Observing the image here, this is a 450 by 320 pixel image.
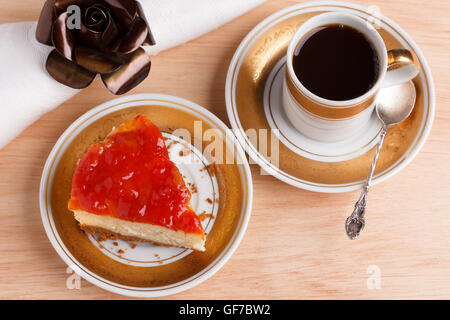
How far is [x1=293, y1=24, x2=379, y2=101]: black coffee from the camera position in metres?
0.94

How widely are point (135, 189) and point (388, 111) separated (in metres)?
0.57

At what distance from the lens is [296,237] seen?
A: 1.07 metres

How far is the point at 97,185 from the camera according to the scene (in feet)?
3.33

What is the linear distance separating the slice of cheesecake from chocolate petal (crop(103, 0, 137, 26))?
8.2 inches

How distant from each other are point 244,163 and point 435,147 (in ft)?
1.51

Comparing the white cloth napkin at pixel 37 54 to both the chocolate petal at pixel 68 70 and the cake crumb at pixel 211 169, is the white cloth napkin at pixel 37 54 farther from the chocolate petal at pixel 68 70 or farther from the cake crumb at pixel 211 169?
the cake crumb at pixel 211 169

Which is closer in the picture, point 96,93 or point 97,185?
point 97,185

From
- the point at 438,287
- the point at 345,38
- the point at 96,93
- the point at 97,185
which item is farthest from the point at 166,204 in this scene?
the point at 438,287

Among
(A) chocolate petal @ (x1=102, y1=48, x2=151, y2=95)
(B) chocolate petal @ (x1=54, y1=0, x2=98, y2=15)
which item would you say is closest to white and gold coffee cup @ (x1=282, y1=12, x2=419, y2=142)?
(A) chocolate petal @ (x1=102, y1=48, x2=151, y2=95)

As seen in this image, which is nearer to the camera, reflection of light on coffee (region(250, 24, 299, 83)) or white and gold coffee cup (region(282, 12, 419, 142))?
white and gold coffee cup (region(282, 12, 419, 142))

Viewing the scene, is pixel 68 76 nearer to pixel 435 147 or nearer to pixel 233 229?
pixel 233 229

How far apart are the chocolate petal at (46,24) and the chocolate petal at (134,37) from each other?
0.48 ft

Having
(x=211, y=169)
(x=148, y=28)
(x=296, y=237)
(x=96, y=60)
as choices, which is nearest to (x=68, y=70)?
(x=96, y=60)

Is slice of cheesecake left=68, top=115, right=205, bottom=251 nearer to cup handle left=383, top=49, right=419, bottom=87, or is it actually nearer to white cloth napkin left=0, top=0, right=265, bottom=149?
white cloth napkin left=0, top=0, right=265, bottom=149
